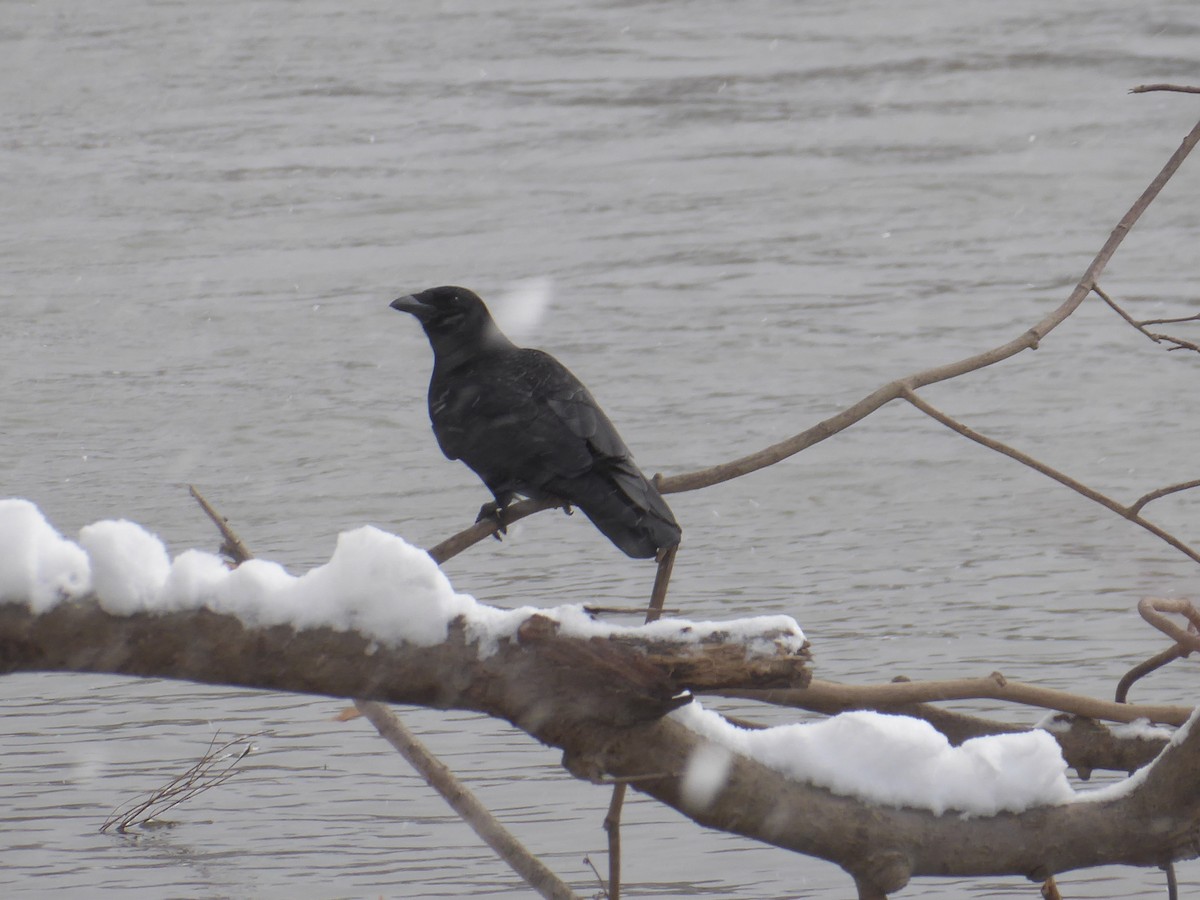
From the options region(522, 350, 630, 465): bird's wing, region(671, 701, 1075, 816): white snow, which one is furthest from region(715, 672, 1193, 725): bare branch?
region(522, 350, 630, 465): bird's wing

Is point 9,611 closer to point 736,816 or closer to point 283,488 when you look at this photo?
point 736,816

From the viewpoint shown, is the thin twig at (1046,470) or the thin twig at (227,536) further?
the thin twig at (1046,470)

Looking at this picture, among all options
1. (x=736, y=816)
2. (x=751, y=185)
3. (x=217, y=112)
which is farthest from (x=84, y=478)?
(x=217, y=112)

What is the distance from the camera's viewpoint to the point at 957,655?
5.07 metres

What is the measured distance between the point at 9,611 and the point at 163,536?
4461mm

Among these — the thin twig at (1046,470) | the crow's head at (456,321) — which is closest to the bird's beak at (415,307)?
A: the crow's head at (456,321)

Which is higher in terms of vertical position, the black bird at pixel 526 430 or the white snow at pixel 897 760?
the black bird at pixel 526 430

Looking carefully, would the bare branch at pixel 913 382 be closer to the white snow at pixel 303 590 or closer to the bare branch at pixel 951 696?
the bare branch at pixel 951 696

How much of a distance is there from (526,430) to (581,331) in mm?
5843

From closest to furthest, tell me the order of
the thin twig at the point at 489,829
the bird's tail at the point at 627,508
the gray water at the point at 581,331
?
the thin twig at the point at 489,829 → the bird's tail at the point at 627,508 → the gray water at the point at 581,331

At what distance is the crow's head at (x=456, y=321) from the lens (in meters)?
4.22

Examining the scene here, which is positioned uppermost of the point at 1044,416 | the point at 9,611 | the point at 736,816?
the point at 9,611

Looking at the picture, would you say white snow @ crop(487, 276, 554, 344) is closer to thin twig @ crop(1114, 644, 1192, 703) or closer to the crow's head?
the crow's head

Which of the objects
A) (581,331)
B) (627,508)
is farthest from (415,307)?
(581,331)
